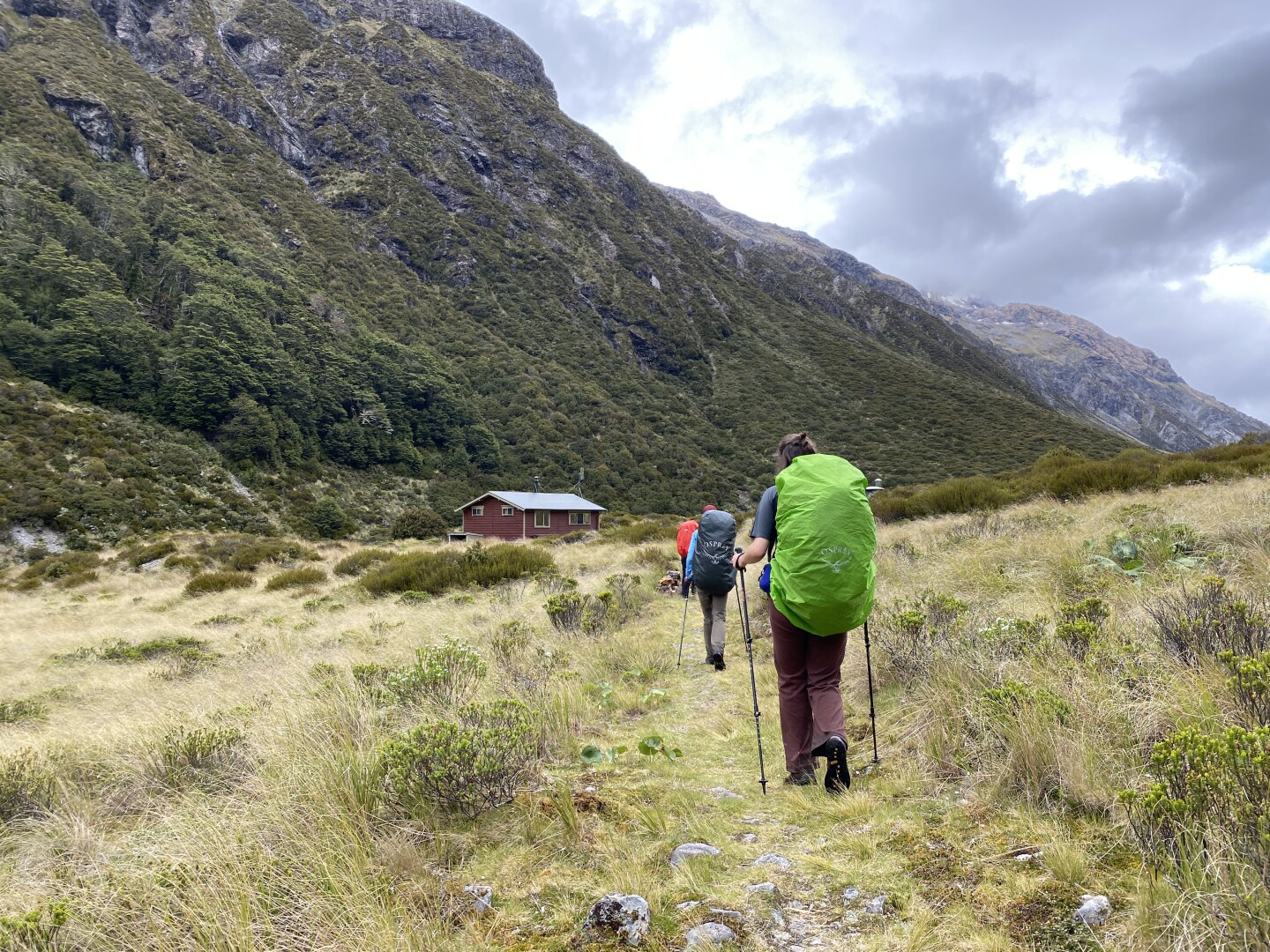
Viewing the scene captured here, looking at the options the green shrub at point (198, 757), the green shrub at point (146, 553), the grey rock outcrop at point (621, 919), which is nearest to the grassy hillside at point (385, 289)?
the green shrub at point (146, 553)

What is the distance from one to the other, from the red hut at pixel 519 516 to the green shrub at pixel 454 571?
24.7m

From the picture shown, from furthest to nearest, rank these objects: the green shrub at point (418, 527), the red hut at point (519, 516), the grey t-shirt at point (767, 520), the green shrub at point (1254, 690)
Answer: the red hut at point (519, 516)
the green shrub at point (418, 527)
the grey t-shirt at point (767, 520)
the green shrub at point (1254, 690)

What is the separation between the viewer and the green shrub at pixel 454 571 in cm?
1510

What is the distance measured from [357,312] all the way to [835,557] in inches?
3222

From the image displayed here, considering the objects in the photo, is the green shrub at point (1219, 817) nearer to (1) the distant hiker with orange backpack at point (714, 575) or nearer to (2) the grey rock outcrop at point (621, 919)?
(2) the grey rock outcrop at point (621, 919)

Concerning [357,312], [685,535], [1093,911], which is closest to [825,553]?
[1093,911]

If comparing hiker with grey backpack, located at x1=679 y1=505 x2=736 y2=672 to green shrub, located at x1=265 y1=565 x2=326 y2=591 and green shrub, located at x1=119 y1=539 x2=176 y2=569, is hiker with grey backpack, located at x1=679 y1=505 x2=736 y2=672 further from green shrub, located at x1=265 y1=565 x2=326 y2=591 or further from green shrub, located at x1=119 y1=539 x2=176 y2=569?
green shrub, located at x1=119 y1=539 x2=176 y2=569

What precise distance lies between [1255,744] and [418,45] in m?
158

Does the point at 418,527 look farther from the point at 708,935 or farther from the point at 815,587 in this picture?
the point at 708,935

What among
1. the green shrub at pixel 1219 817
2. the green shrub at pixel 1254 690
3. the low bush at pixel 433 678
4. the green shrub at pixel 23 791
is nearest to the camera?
the green shrub at pixel 1219 817

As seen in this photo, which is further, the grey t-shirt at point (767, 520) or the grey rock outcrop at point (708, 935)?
the grey t-shirt at point (767, 520)

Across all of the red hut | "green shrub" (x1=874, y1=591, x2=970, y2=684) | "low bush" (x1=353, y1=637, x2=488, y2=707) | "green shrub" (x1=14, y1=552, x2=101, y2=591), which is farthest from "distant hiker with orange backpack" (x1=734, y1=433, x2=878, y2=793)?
the red hut

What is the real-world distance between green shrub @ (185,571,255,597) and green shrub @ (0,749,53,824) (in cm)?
1744

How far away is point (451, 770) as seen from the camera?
313cm
